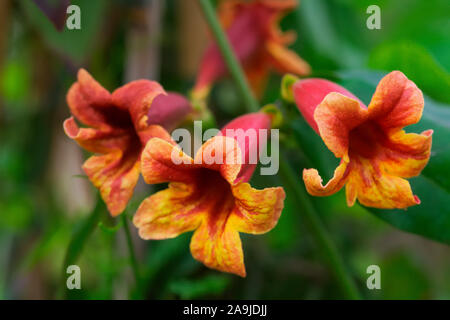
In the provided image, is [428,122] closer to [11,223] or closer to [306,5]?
[306,5]

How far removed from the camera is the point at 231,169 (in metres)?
0.44

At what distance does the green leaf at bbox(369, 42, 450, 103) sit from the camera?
65 cm

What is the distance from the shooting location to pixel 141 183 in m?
0.87


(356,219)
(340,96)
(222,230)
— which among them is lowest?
(356,219)

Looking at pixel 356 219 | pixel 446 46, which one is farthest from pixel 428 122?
pixel 356 219

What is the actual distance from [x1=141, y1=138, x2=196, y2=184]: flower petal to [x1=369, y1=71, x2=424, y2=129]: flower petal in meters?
0.19

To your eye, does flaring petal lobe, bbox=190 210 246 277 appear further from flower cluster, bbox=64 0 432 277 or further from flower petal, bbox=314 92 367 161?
flower petal, bbox=314 92 367 161

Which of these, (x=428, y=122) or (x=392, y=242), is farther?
(x=392, y=242)

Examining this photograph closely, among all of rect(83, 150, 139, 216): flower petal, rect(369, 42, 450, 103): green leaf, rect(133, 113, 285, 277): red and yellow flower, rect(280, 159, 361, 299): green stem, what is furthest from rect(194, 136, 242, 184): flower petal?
rect(369, 42, 450, 103): green leaf

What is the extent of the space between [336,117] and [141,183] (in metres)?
0.50

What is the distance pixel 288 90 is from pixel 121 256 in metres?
0.40

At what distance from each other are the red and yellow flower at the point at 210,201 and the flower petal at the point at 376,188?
0.08 m

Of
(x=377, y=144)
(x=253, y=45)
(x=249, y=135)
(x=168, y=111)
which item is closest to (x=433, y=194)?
(x=377, y=144)

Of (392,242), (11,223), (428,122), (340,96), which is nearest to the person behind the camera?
(340,96)
